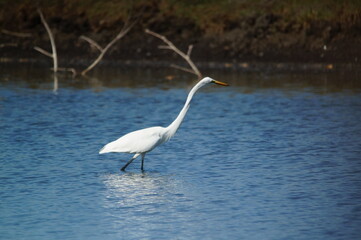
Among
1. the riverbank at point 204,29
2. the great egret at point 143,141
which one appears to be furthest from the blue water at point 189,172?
the riverbank at point 204,29

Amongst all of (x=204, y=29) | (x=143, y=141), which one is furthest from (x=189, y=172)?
(x=204, y=29)

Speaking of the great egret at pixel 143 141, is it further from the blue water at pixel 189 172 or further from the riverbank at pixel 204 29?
the riverbank at pixel 204 29

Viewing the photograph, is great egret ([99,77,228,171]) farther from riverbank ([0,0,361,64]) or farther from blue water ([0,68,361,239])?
riverbank ([0,0,361,64])

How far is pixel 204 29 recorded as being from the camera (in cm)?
3731

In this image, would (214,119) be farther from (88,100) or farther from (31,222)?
(31,222)

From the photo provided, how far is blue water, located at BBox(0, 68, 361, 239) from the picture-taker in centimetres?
945

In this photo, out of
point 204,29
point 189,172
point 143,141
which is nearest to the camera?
point 143,141

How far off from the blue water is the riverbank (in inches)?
417

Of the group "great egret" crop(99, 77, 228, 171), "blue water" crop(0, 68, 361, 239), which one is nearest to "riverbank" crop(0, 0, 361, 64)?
"blue water" crop(0, 68, 361, 239)

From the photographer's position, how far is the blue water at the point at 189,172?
9445 millimetres

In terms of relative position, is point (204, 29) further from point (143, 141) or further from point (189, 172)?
point (143, 141)

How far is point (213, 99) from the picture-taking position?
25516mm

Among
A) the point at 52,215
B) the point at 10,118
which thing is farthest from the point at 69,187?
the point at 10,118

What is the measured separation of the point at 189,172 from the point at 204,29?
82.2ft
